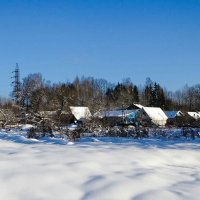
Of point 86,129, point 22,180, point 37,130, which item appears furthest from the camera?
point 86,129

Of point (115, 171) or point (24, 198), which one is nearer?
point (24, 198)

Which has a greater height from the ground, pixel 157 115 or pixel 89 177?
pixel 157 115

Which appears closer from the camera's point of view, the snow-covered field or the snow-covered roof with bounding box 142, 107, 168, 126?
the snow-covered field

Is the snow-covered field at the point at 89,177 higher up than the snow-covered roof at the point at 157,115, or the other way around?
the snow-covered roof at the point at 157,115

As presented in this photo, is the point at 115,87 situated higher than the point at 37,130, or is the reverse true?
the point at 115,87

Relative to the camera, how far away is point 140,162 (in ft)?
24.5

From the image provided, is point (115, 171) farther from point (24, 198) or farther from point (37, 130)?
point (37, 130)

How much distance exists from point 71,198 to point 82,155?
2536mm

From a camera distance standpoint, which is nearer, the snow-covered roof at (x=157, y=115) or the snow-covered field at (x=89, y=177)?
the snow-covered field at (x=89, y=177)

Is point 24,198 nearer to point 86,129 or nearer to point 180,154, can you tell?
point 180,154

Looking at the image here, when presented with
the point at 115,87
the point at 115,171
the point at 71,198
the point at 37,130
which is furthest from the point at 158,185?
the point at 115,87

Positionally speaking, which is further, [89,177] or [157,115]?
[157,115]

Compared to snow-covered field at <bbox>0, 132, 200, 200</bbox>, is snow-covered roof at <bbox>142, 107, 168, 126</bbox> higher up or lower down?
higher up

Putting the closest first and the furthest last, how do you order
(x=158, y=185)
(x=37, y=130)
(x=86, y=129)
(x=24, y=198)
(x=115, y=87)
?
(x=24, y=198), (x=158, y=185), (x=37, y=130), (x=86, y=129), (x=115, y=87)
